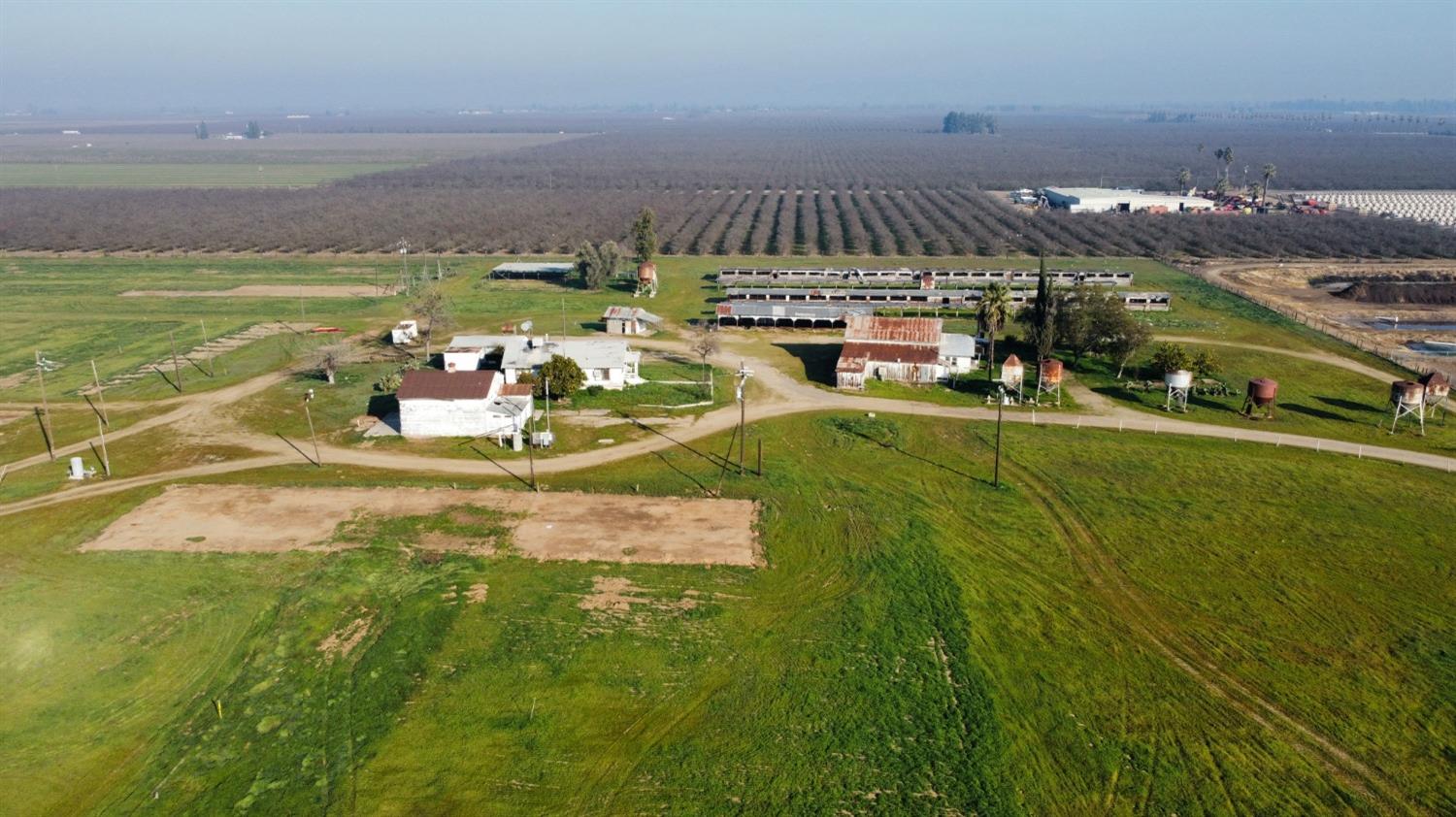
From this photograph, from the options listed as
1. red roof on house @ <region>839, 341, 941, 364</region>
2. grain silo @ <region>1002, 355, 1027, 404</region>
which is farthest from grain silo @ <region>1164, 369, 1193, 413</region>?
red roof on house @ <region>839, 341, 941, 364</region>

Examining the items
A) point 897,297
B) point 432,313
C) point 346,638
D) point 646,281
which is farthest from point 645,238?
point 346,638

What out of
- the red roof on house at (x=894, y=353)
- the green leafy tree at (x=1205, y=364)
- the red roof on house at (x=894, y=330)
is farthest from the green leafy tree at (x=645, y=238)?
the green leafy tree at (x=1205, y=364)

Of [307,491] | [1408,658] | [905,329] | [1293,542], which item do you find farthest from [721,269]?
[1408,658]

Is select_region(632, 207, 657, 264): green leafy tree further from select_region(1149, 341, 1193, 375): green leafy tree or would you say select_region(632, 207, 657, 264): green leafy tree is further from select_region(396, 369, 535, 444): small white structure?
select_region(1149, 341, 1193, 375): green leafy tree

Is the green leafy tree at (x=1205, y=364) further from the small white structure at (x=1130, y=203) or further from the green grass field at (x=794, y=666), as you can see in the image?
the small white structure at (x=1130, y=203)

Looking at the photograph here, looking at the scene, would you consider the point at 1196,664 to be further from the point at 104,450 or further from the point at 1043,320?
the point at 104,450
